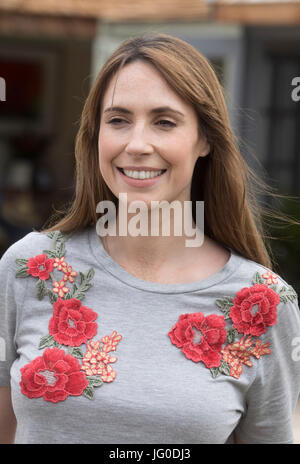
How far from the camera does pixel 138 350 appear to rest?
5.97 ft

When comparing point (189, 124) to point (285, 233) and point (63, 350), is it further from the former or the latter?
point (285, 233)

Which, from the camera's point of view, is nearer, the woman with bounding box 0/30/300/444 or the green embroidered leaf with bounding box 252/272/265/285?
the woman with bounding box 0/30/300/444

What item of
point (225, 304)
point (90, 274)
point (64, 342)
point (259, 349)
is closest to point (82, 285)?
point (90, 274)

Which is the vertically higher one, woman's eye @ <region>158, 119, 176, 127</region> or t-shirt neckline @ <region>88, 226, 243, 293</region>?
woman's eye @ <region>158, 119, 176, 127</region>

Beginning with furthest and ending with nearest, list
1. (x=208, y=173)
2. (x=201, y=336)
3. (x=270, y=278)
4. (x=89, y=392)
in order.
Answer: (x=208, y=173) → (x=270, y=278) → (x=201, y=336) → (x=89, y=392)

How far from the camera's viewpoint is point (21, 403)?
1.78 m

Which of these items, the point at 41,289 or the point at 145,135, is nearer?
the point at 145,135

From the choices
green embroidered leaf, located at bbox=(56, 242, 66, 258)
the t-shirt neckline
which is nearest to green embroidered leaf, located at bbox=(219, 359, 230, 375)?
the t-shirt neckline

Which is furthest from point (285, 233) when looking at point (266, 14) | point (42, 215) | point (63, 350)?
point (63, 350)

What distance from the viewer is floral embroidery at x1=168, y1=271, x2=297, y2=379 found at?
6.07 ft

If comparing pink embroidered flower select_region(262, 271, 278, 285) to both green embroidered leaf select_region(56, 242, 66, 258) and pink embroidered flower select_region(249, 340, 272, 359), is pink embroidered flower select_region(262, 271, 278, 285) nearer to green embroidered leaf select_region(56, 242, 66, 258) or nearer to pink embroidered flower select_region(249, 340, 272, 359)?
pink embroidered flower select_region(249, 340, 272, 359)

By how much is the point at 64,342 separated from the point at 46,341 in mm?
46

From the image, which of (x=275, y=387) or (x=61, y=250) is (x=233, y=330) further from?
(x=61, y=250)

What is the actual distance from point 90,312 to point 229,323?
0.37 m
